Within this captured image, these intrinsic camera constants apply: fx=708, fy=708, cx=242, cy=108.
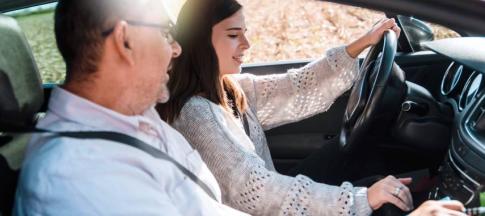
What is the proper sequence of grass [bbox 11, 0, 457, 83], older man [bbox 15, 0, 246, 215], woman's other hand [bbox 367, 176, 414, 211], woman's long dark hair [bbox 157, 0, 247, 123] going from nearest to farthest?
older man [bbox 15, 0, 246, 215]
woman's other hand [bbox 367, 176, 414, 211]
woman's long dark hair [bbox 157, 0, 247, 123]
grass [bbox 11, 0, 457, 83]

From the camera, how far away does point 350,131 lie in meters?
2.29

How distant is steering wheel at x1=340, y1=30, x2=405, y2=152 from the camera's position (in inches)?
83.7

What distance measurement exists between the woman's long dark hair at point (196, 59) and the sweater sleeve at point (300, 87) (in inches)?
16.6

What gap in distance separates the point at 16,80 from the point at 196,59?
1.88ft

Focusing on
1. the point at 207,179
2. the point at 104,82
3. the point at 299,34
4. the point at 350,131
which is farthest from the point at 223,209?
the point at 299,34

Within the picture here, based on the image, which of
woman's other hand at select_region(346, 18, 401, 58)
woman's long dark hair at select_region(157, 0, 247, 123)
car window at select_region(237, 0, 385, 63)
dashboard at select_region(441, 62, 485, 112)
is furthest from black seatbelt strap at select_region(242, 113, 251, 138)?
car window at select_region(237, 0, 385, 63)

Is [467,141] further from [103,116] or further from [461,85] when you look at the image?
[103,116]

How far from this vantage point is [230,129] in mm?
2018

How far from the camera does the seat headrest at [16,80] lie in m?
1.54

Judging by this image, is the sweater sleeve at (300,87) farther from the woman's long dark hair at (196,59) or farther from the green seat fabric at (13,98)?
the green seat fabric at (13,98)

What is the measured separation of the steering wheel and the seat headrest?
99cm

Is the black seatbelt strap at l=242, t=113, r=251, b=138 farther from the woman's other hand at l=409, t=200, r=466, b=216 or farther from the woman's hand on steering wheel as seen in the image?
the woman's other hand at l=409, t=200, r=466, b=216

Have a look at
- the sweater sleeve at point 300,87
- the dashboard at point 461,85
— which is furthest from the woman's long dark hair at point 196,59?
the dashboard at point 461,85

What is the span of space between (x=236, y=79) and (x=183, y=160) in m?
0.84
